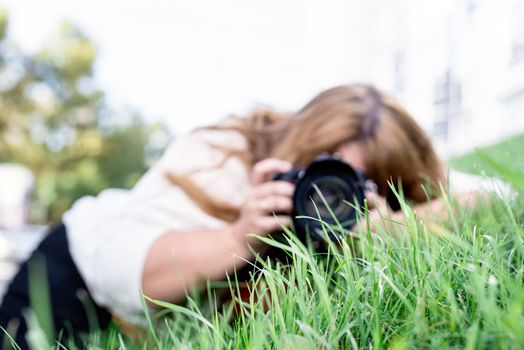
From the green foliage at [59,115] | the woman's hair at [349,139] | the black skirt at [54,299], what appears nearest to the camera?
the black skirt at [54,299]

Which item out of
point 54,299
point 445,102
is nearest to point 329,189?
point 54,299

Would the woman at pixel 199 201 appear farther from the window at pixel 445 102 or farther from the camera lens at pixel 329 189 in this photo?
the window at pixel 445 102

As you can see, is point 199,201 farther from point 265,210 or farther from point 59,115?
point 59,115

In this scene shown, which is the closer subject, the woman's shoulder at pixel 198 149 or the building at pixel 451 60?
the woman's shoulder at pixel 198 149

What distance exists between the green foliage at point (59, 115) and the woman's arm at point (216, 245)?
16194 mm

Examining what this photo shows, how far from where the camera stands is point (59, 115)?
60.0 feet

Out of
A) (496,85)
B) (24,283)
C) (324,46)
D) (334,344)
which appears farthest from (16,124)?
(334,344)

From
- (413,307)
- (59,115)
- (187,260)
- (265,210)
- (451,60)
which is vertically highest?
(413,307)

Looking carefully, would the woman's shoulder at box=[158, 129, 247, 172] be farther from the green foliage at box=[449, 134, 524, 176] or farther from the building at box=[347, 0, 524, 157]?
the building at box=[347, 0, 524, 157]

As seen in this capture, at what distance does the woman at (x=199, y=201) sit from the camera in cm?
132

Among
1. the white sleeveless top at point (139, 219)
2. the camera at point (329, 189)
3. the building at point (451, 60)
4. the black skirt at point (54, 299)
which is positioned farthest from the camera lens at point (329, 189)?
the building at point (451, 60)

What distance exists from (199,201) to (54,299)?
20.0 inches

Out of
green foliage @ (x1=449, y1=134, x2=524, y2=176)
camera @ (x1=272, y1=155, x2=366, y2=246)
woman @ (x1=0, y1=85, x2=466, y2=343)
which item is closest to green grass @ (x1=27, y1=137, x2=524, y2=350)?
green foliage @ (x1=449, y1=134, x2=524, y2=176)

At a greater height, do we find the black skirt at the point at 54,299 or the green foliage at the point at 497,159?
the green foliage at the point at 497,159
